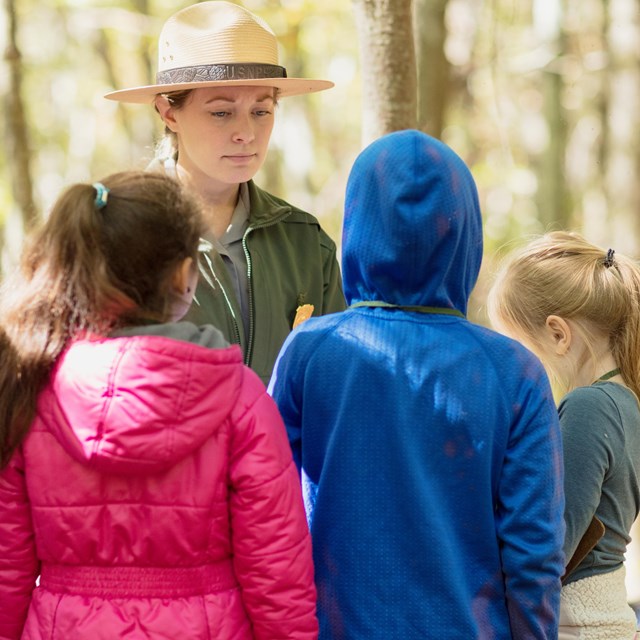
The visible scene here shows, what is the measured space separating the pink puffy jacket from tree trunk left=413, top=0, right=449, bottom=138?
3.40 meters

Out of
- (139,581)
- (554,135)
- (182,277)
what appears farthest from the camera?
(554,135)

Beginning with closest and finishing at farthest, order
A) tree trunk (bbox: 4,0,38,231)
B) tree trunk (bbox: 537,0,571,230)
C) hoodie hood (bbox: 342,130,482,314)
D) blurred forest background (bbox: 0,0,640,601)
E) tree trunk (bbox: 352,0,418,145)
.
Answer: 1. hoodie hood (bbox: 342,130,482,314)
2. tree trunk (bbox: 352,0,418,145)
3. blurred forest background (bbox: 0,0,640,601)
4. tree trunk (bbox: 4,0,38,231)
5. tree trunk (bbox: 537,0,571,230)

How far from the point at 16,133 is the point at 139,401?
5.01 metres

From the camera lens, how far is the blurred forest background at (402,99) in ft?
17.7

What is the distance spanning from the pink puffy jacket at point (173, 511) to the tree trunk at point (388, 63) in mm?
2091

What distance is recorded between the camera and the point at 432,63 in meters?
5.49

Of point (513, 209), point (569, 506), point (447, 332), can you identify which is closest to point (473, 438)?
point (447, 332)

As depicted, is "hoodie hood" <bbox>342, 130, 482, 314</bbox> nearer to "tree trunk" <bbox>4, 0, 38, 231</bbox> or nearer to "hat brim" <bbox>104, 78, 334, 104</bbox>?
"hat brim" <bbox>104, 78, 334, 104</bbox>

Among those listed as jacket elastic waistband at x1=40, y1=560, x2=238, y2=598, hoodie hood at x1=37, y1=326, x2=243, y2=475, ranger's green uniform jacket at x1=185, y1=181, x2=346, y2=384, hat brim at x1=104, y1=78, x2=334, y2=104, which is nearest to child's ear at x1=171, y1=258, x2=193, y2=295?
hoodie hood at x1=37, y1=326, x2=243, y2=475

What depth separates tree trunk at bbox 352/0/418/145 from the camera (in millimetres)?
4121

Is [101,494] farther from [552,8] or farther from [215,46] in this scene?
[552,8]

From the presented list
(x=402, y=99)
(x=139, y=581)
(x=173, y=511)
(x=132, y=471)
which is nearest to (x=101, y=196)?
(x=132, y=471)

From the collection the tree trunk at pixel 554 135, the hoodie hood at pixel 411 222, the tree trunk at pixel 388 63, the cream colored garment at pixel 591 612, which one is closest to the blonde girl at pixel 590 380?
the cream colored garment at pixel 591 612

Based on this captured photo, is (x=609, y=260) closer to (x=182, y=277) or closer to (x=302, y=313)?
(x=302, y=313)
